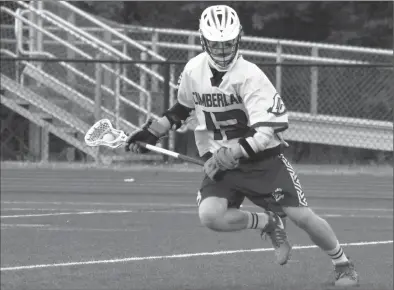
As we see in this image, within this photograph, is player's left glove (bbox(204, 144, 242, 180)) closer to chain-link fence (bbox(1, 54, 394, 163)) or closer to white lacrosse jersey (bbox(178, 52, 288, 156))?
white lacrosse jersey (bbox(178, 52, 288, 156))

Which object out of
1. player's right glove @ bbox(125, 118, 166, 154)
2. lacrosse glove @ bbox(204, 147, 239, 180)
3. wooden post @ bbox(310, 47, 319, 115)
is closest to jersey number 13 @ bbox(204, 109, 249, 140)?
lacrosse glove @ bbox(204, 147, 239, 180)

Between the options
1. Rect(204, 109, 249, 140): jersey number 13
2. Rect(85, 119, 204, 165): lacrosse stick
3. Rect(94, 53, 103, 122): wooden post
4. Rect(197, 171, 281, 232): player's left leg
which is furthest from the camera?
Rect(94, 53, 103, 122): wooden post

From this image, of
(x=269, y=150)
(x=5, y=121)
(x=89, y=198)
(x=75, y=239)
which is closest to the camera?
(x=269, y=150)

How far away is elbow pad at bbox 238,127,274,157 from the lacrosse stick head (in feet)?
4.12

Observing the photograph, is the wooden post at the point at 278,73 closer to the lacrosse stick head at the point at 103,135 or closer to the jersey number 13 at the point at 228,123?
the lacrosse stick head at the point at 103,135

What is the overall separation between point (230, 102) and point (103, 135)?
141 centimetres

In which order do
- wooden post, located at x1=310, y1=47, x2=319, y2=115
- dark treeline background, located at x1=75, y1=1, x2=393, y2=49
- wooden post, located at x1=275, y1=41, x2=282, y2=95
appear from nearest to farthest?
wooden post, located at x1=275, y1=41, x2=282, y2=95 → wooden post, located at x1=310, y1=47, x2=319, y2=115 → dark treeline background, located at x1=75, y1=1, x2=393, y2=49

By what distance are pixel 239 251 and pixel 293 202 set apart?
2.26m

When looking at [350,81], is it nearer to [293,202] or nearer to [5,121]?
[5,121]

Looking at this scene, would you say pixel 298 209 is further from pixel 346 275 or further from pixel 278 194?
pixel 346 275

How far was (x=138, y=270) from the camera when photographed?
883 centimetres

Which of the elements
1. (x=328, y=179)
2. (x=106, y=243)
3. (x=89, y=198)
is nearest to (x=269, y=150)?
(x=106, y=243)

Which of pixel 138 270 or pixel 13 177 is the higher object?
pixel 138 270

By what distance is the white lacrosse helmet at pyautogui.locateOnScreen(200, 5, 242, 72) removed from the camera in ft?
23.9
